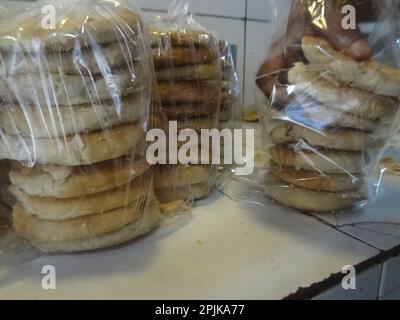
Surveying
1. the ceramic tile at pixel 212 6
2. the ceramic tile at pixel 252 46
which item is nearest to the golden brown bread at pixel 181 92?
the ceramic tile at pixel 212 6

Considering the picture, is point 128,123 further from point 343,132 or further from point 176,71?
point 343,132

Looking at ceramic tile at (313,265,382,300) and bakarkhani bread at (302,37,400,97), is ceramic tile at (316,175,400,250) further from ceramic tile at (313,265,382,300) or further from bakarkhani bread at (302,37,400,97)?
bakarkhani bread at (302,37,400,97)

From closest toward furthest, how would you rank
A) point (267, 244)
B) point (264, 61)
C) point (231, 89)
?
point (267, 244) → point (264, 61) → point (231, 89)

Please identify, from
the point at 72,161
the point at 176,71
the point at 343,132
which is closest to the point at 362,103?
the point at 343,132

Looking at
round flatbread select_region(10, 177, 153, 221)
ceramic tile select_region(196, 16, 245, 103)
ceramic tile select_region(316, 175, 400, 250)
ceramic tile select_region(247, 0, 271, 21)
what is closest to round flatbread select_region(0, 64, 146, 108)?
round flatbread select_region(10, 177, 153, 221)

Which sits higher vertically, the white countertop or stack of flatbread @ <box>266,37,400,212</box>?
stack of flatbread @ <box>266,37,400,212</box>

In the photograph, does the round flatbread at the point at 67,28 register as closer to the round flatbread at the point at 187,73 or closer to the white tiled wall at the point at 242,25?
the round flatbread at the point at 187,73
